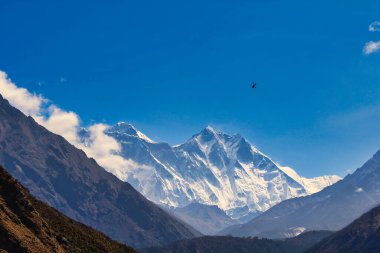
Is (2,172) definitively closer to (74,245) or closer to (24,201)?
(24,201)

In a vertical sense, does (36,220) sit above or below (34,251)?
above

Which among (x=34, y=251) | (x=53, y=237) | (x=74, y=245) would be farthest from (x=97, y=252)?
(x=34, y=251)

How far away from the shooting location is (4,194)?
168 m

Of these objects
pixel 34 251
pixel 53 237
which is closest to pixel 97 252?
pixel 53 237

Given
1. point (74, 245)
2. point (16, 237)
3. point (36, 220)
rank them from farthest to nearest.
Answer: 1. point (74, 245)
2. point (36, 220)
3. point (16, 237)

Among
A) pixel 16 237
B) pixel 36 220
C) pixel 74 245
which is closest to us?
pixel 16 237

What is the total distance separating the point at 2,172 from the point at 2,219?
93.5 feet

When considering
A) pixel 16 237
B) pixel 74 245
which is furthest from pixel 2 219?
pixel 74 245

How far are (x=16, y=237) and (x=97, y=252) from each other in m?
57.5

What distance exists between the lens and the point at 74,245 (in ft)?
626

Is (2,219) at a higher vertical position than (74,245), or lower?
lower

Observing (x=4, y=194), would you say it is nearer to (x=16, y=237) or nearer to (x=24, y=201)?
(x=24, y=201)

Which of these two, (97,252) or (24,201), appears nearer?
(24,201)

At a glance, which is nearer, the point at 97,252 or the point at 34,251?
the point at 34,251
